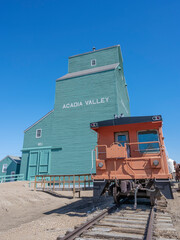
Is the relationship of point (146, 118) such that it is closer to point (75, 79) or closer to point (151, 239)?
point (151, 239)

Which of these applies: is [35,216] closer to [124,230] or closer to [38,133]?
[124,230]

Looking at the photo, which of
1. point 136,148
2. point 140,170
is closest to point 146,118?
point 136,148

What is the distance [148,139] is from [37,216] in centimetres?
652

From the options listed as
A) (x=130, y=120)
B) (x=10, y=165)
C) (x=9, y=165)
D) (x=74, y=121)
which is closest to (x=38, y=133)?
(x=74, y=121)

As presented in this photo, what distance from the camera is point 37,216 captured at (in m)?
8.17

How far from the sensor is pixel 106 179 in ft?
23.5

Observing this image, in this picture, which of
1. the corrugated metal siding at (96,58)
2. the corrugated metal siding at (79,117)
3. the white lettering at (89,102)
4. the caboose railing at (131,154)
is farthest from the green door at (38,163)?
the caboose railing at (131,154)

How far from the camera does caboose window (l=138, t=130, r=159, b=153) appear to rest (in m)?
7.64

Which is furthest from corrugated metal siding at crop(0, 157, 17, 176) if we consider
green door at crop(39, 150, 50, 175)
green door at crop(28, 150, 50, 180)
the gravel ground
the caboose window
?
the caboose window

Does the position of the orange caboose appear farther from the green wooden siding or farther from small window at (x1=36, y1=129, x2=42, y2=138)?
the green wooden siding

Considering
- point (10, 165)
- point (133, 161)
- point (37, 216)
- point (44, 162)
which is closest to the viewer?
point (133, 161)

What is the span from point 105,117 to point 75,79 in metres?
7.56

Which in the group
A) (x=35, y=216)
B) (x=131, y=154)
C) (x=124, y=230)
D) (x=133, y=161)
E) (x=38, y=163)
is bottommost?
(x=35, y=216)

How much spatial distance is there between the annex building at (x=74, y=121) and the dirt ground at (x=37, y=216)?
7235 millimetres
